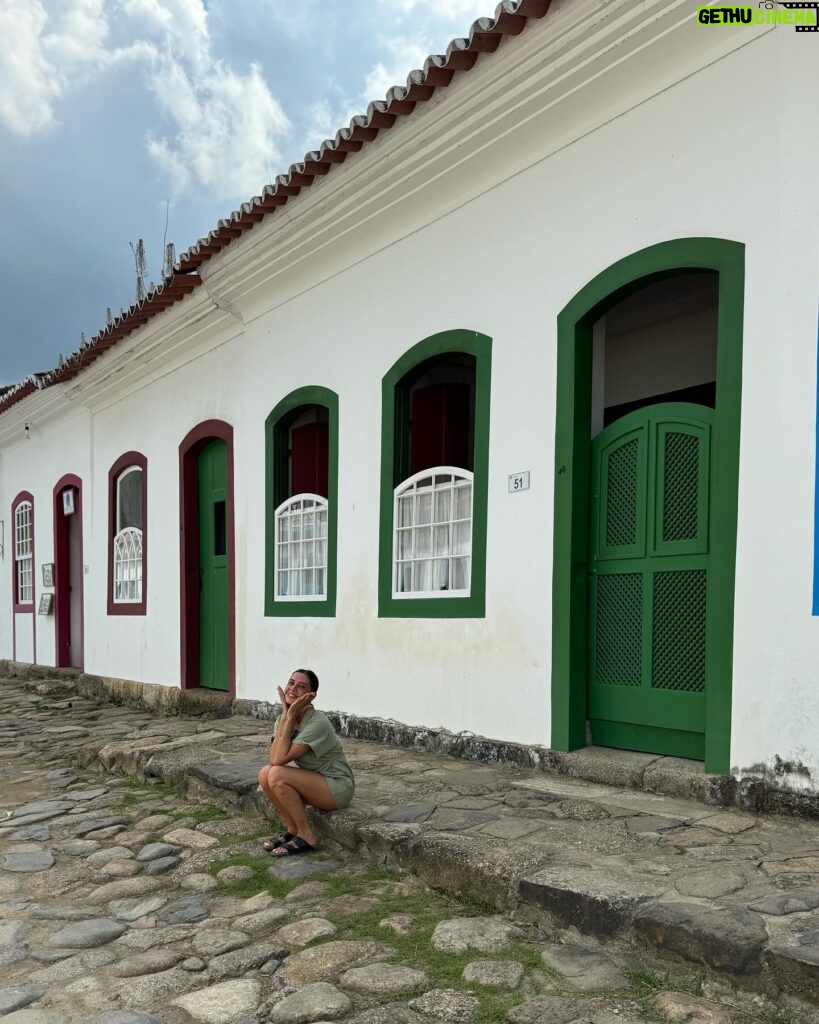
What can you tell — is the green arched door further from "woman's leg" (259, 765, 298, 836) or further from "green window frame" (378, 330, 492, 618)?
"woman's leg" (259, 765, 298, 836)

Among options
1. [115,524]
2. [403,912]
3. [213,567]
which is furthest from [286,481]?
[403,912]

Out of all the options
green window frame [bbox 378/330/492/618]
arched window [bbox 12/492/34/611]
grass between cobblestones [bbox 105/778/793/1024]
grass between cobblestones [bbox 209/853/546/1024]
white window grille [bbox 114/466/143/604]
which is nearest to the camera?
grass between cobblestones [bbox 105/778/793/1024]

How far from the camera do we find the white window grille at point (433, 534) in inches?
221

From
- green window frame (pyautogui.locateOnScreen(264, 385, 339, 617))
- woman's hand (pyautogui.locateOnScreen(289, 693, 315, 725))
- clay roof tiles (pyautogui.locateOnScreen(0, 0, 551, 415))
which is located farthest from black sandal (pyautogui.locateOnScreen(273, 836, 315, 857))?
clay roof tiles (pyautogui.locateOnScreen(0, 0, 551, 415))

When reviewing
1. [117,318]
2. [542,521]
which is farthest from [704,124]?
[117,318]

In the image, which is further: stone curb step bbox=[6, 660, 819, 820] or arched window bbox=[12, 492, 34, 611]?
arched window bbox=[12, 492, 34, 611]

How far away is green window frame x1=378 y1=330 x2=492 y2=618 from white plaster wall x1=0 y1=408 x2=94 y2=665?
6.34 metres

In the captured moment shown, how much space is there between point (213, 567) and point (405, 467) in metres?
3.25

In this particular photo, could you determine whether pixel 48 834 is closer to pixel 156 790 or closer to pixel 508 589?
pixel 156 790

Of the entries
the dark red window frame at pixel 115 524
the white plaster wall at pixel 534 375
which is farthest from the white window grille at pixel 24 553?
the white plaster wall at pixel 534 375

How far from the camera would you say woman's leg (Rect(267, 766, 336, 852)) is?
3979 millimetres

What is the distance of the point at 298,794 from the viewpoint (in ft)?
13.2

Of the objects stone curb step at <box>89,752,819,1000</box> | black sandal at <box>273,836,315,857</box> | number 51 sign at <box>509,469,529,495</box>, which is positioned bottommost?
black sandal at <box>273,836,315,857</box>

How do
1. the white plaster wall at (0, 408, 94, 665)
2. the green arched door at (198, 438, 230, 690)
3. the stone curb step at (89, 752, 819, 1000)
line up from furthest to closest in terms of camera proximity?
the white plaster wall at (0, 408, 94, 665) → the green arched door at (198, 438, 230, 690) → the stone curb step at (89, 752, 819, 1000)
